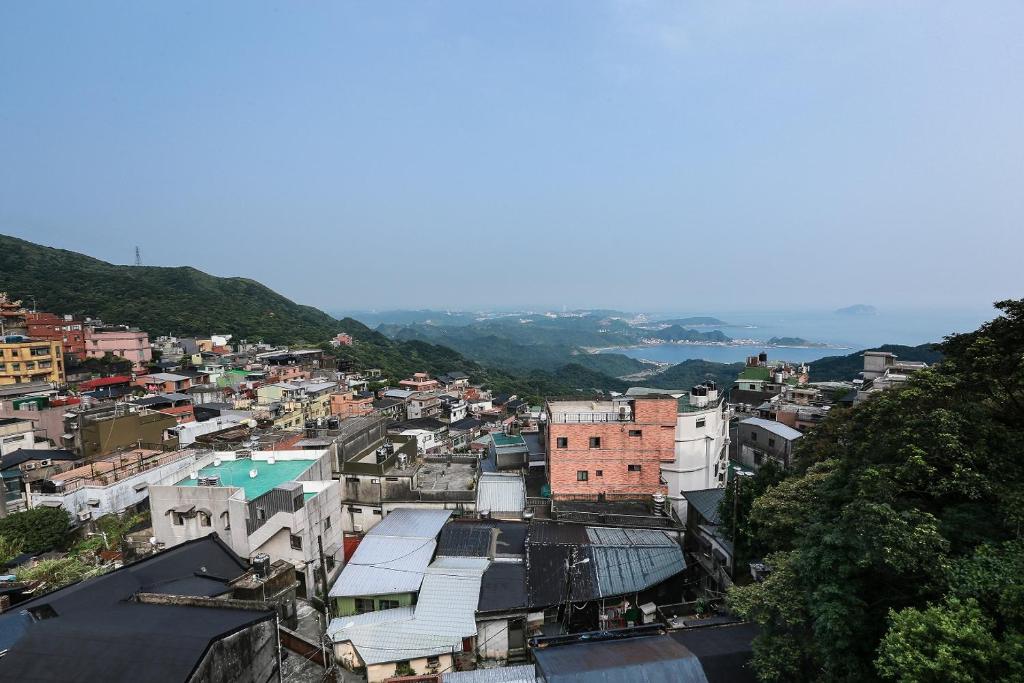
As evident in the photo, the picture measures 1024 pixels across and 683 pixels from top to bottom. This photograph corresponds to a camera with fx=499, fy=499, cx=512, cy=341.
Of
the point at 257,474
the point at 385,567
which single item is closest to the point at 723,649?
the point at 385,567

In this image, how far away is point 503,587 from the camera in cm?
1518

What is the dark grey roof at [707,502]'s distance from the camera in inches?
718

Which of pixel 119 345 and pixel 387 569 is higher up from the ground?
pixel 119 345

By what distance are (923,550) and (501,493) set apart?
15.4 m

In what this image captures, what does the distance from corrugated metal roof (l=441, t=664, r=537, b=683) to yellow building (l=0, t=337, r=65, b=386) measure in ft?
172

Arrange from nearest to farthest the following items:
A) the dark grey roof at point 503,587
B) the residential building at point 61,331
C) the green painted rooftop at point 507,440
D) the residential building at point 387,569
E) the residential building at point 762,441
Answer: the dark grey roof at point 503,587, the residential building at point 387,569, the green painted rooftop at point 507,440, the residential building at point 762,441, the residential building at point 61,331

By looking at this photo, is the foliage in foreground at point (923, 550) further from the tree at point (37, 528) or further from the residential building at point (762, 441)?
the tree at point (37, 528)

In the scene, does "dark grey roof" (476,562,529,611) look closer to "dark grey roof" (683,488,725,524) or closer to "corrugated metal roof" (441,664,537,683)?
Result: "corrugated metal roof" (441,664,537,683)

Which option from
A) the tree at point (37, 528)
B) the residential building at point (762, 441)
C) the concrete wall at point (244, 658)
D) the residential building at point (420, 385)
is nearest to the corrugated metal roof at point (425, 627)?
the concrete wall at point (244, 658)

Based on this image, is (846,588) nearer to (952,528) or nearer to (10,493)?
(952,528)

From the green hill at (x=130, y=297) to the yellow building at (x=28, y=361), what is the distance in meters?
35.3

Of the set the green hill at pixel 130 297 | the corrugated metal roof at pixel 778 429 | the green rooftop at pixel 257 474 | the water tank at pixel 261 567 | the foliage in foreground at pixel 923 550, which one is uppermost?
the green hill at pixel 130 297

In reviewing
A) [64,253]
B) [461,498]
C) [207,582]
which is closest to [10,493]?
[207,582]

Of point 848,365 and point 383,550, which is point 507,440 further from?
point 848,365
